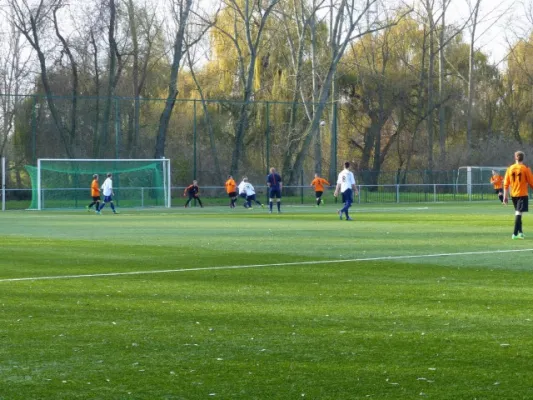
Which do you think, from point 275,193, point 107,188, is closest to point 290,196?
point 275,193

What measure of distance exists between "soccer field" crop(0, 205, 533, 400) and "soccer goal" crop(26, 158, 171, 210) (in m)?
30.7

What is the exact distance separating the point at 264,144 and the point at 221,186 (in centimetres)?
577

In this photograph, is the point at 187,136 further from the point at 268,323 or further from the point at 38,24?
the point at 268,323

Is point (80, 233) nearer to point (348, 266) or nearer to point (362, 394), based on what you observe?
point (348, 266)

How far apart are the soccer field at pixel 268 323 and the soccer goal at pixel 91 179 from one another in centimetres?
3069

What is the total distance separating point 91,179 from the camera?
2039 inches

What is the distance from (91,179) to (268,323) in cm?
4317

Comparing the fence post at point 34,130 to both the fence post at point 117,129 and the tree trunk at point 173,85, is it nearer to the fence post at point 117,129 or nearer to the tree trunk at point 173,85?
the fence post at point 117,129

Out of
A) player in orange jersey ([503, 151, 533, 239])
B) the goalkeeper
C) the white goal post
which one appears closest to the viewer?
player in orange jersey ([503, 151, 533, 239])

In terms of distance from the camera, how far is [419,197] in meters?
59.0

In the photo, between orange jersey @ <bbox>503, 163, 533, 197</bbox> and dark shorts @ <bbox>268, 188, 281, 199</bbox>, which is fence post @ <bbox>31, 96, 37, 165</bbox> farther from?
orange jersey @ <bbox>503, 163, 533, 197</bbox>

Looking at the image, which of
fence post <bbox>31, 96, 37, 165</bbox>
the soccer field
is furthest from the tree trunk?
the soccer field

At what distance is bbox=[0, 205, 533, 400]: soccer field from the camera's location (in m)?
6.89

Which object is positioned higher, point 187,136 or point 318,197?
point 187,136
